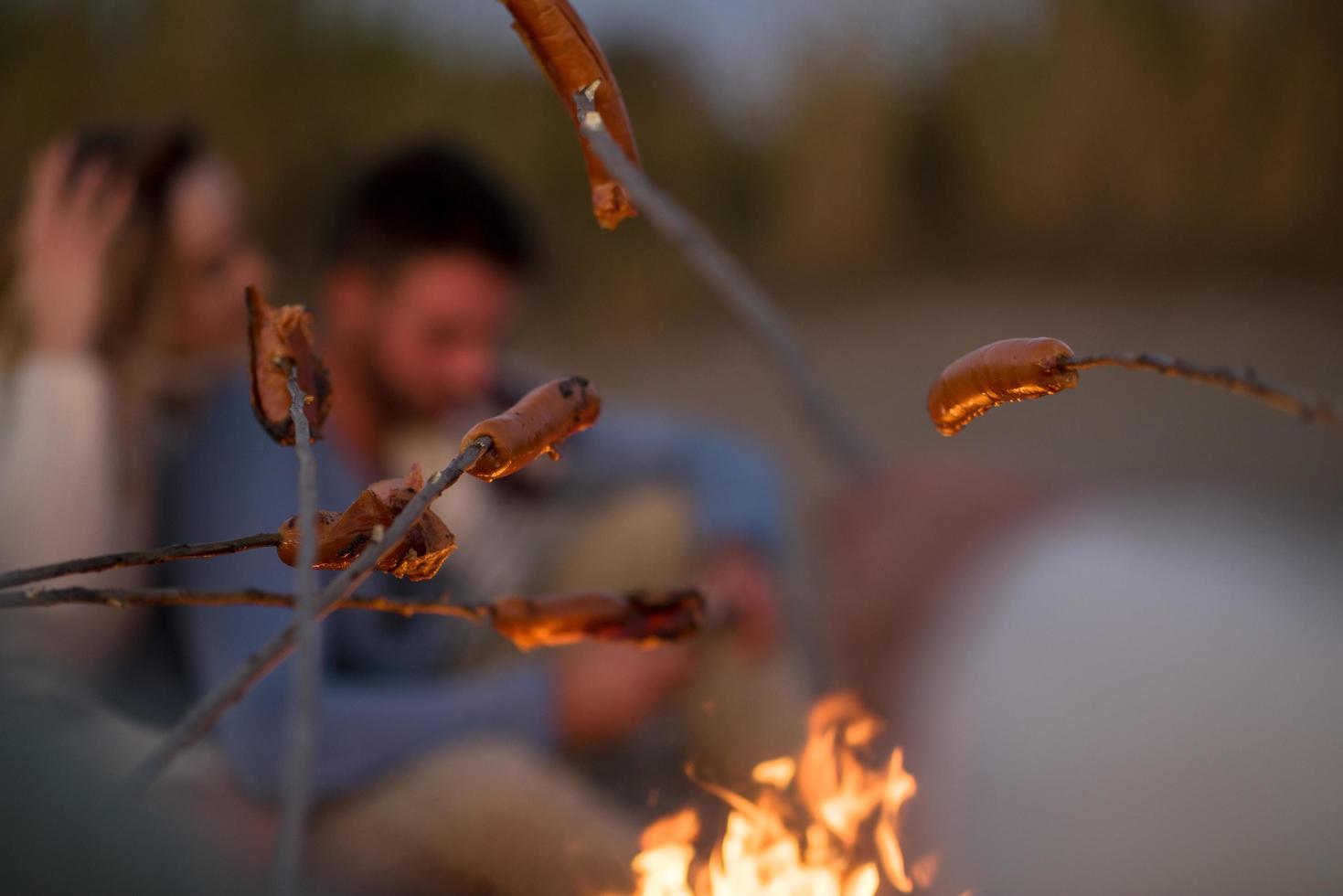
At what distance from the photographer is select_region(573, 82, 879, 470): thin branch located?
0.40 m

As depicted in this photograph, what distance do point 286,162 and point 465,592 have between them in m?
1.61

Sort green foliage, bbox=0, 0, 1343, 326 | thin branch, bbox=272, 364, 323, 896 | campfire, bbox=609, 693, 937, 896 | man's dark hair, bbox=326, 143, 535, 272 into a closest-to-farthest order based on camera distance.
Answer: thin branch, bbox=272, 364, 323, 896 → campfire, bbox=609, 693, 937, 896 → man's dark hair, bbox=326, 143, 535, 272 → green foliage, bbox=0, 0, 1343, 326

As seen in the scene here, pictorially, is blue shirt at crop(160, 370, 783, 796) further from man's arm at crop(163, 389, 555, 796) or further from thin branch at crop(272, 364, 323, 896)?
thin branch at crop(272, 364, 323, 896)

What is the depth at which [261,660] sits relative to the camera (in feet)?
1.11

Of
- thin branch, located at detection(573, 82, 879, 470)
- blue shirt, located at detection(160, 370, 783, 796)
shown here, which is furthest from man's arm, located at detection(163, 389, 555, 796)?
thin branch, located at detection(573, 82, 879, 470)

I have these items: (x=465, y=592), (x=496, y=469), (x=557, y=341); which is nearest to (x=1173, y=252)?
(x=557, y=341)

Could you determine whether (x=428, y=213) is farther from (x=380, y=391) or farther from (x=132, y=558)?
(x=132, y=558)

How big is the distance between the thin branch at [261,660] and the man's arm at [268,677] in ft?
1.71

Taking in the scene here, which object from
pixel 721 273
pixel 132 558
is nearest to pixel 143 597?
pixel 132 558

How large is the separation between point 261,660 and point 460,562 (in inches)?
34.0

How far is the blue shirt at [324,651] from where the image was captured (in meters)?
0.88

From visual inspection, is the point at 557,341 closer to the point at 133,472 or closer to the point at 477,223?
the point at 477,223

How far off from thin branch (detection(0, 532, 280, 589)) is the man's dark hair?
Answer: 0.78m

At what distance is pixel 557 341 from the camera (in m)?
2.70
